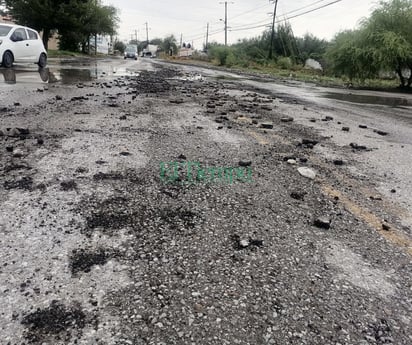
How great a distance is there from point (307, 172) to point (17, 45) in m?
14.3

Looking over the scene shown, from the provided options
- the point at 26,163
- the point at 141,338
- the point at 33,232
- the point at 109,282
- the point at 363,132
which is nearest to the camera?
the point at 141,338

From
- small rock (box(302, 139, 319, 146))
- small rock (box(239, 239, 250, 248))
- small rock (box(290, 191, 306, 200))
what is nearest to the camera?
small rock (box(239, 239, 250, 248))

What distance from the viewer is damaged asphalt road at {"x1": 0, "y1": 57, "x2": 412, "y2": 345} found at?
5.54 feet

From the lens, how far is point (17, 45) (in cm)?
1401

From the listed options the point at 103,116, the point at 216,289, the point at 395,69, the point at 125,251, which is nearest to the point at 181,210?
the point at 125,251

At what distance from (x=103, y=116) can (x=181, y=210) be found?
12.2 feet

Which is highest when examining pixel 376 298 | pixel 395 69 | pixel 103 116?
pixel 395 69

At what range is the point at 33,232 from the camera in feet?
7.68

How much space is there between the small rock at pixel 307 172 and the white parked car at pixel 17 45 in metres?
13.6

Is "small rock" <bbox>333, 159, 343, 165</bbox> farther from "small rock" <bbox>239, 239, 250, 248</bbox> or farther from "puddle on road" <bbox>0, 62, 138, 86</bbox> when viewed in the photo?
"puddle on road" <bbox>0, 62, 138, 86</bbox>

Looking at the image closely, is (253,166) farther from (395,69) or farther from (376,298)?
(395,69)

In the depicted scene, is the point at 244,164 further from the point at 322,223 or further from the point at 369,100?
the point at 369,100

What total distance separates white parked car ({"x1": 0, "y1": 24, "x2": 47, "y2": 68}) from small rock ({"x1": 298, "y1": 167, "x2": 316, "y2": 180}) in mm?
13588

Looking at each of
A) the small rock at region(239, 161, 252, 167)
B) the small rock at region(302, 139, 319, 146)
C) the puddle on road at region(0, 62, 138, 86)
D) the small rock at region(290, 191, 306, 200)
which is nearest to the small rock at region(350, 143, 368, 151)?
the small rock at region(302, 139, 319, 146)
